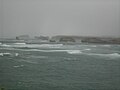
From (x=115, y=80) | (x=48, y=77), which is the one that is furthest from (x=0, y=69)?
(x=115, y=80)

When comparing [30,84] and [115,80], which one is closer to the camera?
[30,84]

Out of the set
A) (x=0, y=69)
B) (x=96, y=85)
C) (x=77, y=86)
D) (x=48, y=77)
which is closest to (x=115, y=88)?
(x=96, y=85)

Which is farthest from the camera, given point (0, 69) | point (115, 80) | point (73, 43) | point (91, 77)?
point (73, 43)

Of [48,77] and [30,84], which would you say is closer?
[30,84]

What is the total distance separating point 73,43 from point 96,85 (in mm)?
21234

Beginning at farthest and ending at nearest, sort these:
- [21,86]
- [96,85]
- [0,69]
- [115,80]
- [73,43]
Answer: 1. [73,43]
2. [0,69]
3. [115,80]
4. [96,85]
5. [21,86]

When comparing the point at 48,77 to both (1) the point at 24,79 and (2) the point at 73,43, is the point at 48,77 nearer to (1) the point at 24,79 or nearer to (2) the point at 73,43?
(1) the point at 24,79

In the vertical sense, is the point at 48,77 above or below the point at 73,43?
above

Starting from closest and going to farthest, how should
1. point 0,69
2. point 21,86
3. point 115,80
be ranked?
point 21,86
point 115,80
point 0,69

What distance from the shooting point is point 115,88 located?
286 inches

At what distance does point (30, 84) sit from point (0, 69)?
2.69m

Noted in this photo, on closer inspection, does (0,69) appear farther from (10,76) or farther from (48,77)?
(48,77)

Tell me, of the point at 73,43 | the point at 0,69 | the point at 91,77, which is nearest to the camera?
the point at 91,77

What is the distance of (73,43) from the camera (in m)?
28.9
